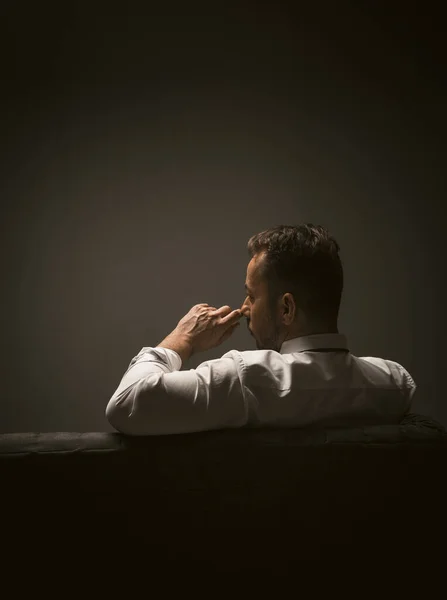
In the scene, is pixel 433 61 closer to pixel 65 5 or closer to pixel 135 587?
pixel 65 5

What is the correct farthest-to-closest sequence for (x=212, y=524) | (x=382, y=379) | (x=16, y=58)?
(x=16, y=58) → (x=382, y=379) → (x=212, y=524)

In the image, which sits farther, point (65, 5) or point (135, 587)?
point (65, 5)

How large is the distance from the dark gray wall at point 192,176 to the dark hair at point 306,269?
95 cm

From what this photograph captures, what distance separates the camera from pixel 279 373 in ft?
4.04

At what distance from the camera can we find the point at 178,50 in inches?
92.7

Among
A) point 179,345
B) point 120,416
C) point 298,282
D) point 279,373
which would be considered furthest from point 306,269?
point 120,416

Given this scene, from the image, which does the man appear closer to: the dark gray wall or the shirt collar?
the shirt collar

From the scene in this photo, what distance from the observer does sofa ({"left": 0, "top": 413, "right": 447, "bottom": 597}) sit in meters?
1.14

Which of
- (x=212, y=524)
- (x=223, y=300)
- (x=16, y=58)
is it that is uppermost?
(x=16, y=58)

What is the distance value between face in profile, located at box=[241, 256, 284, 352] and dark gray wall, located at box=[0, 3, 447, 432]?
2.90 ft

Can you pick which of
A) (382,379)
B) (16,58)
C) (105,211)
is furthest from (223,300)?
(16,58)

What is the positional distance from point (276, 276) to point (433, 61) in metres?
1.56

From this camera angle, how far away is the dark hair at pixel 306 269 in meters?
1.37

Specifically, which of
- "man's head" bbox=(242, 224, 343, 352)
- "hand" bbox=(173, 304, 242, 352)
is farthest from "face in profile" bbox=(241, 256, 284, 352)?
"hand" bbox=(173, 304, 242, 352)
